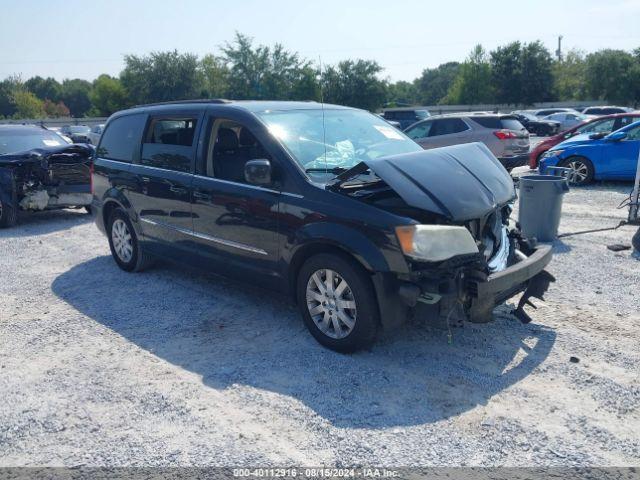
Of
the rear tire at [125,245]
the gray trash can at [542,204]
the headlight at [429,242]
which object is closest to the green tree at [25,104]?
the rear tire at [125,245]

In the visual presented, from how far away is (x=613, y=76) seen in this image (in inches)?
2066

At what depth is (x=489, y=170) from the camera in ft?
15.4

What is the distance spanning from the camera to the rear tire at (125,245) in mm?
6566

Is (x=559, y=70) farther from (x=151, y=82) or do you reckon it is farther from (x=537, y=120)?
(x=151, y=82)

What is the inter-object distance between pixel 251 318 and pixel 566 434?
2.86m

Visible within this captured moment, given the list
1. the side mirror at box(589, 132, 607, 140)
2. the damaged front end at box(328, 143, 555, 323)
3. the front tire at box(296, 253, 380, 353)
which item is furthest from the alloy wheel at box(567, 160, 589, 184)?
the front tire at box(296, 253, 380, 353)

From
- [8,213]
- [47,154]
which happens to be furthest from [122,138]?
[8,213]

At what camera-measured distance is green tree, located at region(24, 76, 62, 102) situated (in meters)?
96.5

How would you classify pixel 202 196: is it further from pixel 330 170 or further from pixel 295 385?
pixel 295 385

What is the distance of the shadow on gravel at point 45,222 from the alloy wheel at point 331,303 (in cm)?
687

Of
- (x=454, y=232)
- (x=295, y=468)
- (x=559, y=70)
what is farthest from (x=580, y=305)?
(x=559, y=70)

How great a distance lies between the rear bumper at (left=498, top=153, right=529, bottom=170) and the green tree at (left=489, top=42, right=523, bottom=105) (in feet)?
154

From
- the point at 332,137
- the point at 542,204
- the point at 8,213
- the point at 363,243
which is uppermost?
the point at 332,137

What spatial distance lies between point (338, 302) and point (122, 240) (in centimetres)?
355
